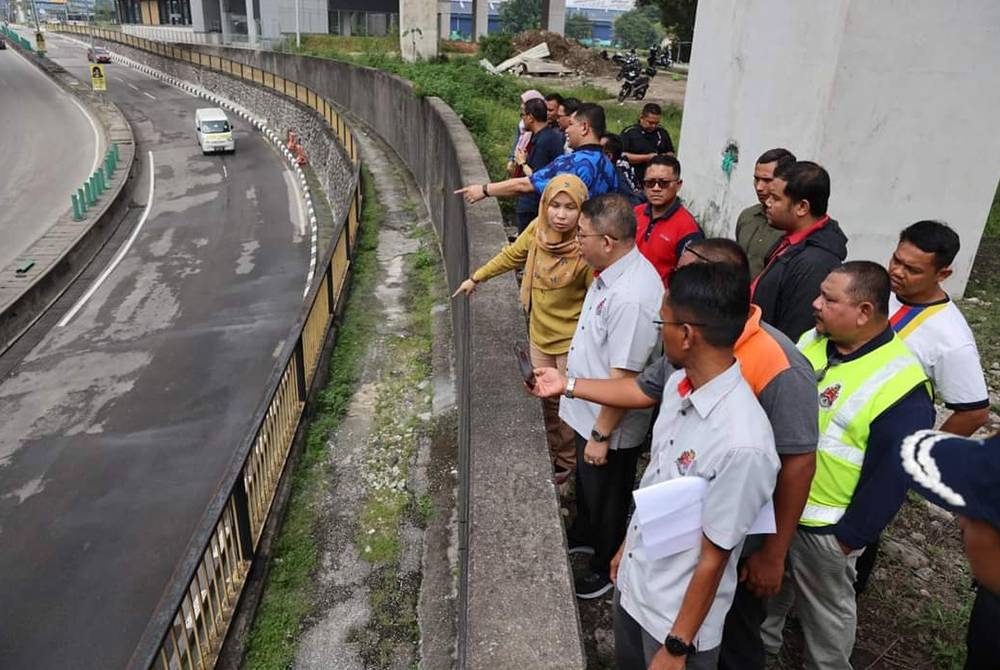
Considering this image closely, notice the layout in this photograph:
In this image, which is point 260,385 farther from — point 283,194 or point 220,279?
point 283,194

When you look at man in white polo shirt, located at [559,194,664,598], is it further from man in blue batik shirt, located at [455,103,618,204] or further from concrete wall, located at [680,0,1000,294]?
concrete wall, located at [680,0,1000,294]

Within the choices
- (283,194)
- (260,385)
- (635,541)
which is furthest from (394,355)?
(283,194)

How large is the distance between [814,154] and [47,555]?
965cm

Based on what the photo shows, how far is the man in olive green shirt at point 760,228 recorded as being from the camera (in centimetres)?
411

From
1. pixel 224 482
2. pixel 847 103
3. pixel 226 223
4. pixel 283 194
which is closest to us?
pixel 224 482

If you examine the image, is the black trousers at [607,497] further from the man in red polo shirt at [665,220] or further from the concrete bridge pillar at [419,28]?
the concrete bridge pillar at [419,28]

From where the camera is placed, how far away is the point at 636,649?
243 cm

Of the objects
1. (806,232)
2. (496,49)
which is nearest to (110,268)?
(496,49)

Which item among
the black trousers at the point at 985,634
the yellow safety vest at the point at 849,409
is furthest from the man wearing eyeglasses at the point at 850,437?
the black trousers at the point at 985,634

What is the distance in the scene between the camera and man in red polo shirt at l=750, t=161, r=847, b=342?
318cm

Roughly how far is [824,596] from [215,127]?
33747 mm

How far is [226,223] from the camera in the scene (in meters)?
23.5

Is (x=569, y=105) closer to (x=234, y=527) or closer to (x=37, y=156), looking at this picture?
(x=234, y=527)

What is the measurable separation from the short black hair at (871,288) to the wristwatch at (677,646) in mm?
1264
